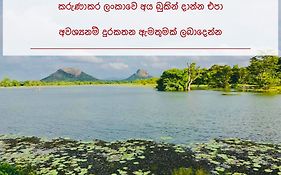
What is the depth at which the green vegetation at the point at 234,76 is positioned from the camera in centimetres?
5475

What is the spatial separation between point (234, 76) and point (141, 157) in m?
60.1

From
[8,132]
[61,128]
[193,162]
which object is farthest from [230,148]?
[8,132]

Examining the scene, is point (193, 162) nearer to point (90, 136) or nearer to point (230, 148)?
point (230, 148)

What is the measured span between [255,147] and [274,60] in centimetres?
5045

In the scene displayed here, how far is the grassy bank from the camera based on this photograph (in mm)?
9641

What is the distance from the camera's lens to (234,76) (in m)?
67.1

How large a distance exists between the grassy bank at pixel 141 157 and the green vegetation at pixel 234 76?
143ft

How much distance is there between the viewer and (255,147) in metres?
12.5

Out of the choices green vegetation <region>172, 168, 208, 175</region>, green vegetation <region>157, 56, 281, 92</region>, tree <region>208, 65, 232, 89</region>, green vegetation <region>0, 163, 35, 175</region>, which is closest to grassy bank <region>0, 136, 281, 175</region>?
green vegetation <region>172, 168, 208, 175</region>

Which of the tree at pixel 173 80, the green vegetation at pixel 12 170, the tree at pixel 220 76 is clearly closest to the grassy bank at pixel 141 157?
the green vegetation at pixel 12 170

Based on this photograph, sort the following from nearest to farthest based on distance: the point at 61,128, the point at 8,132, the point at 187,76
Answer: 1. the point at 8,132
2. the point at 61,128
3. the point at 187,76

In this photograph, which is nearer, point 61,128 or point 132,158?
Answer: point 132,158

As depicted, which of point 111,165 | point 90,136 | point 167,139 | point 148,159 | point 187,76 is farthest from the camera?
point 187,76

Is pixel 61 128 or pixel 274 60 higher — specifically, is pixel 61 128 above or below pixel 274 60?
below
